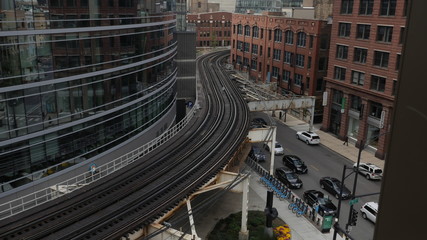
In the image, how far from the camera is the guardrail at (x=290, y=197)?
30839 millimetres

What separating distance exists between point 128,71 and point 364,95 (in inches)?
1118

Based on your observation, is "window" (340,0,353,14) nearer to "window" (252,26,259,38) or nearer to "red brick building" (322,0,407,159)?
"red brick building" (322,0,407,159)

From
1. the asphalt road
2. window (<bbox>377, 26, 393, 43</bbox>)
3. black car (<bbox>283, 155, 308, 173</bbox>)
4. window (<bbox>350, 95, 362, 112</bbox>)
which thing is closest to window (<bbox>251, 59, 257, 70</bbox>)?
the asphalt road

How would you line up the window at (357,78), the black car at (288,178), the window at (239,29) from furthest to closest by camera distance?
the window at (239,29)
the window at (357,78)
the black car at (288,178)

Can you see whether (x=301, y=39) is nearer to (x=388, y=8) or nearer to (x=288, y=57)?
(x=288, y=57)

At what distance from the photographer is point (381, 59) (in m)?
45.2

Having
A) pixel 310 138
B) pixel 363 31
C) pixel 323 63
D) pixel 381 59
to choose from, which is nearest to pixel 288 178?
pixel 310 138

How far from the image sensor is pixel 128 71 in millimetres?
34688

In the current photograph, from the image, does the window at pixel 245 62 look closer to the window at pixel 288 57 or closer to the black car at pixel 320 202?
the window at pixel 288 57

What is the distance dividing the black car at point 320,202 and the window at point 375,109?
16.7m

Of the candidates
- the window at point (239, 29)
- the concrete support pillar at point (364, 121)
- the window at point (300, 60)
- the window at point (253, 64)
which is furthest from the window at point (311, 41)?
the window at point (239, 29)

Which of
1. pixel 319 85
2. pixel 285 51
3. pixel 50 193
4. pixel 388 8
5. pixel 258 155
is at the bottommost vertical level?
pixel 258 155

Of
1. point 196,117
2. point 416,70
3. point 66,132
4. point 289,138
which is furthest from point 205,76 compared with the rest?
point 416,70

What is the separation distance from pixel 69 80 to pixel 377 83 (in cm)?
3363
